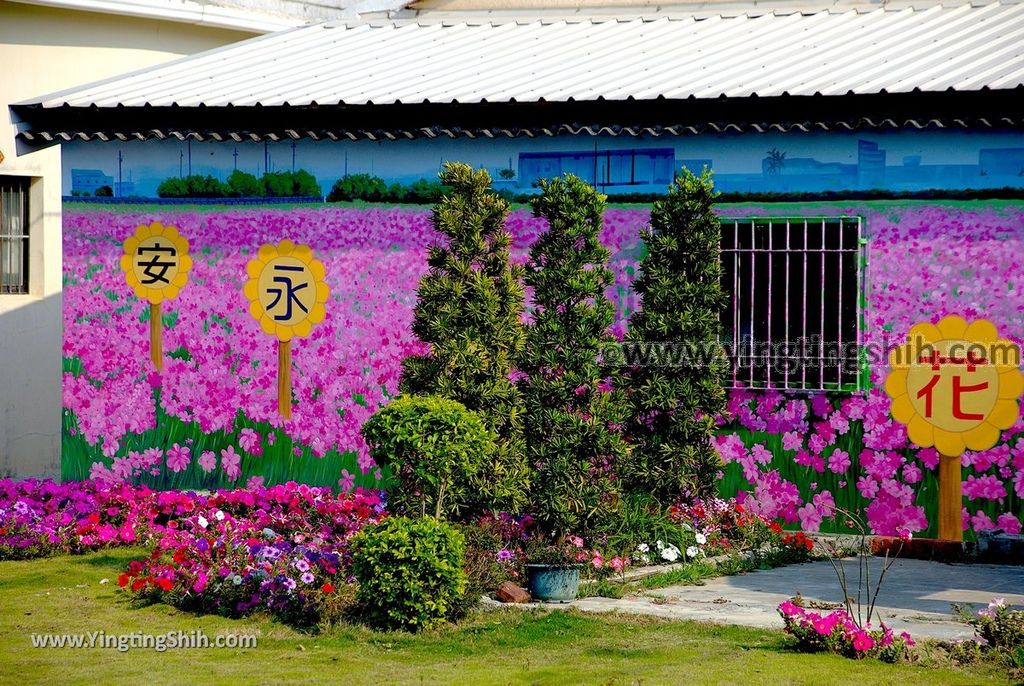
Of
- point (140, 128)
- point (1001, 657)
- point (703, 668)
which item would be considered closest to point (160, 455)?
point (140, 128)

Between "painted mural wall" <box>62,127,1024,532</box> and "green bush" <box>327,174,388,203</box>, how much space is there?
10 centimetres

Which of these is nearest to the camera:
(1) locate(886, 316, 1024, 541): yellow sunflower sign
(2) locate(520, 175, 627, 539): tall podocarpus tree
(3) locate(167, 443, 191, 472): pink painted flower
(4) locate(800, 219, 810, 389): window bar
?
(2) locate(520, 175, 627, 539): tall podocarpus tree

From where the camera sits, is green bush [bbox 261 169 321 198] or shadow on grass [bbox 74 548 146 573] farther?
green bush [bbox 261 169 321 198]

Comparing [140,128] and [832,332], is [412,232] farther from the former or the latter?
[832,332]

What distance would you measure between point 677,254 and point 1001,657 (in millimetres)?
4891

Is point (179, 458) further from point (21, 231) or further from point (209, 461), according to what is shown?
point (21, 231)

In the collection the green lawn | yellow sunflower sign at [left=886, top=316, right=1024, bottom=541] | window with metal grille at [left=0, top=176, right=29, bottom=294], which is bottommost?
the green lawn

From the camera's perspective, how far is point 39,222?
58.5 feet

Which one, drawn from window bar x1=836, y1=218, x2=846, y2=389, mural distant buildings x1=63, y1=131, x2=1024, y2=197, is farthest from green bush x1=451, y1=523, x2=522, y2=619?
mural distant buildings x1=63, y1=131, x2=1024, y2=197

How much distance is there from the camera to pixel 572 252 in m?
10.6

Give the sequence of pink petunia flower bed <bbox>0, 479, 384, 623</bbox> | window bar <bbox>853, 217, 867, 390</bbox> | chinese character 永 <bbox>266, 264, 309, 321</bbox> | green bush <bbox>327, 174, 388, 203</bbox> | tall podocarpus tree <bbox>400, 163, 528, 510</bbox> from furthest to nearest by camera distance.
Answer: chinese character 永 <bbox>266, 264, 309, 321</bbox> → green bush <bbox>327, 174, 388, 203</bbox> → window bar <bbox>853, 217, 867, 390</bbox> → tall podocarpus tree <bbox>400, 163, 528, 510</bbox> → pink petunia flower bed <bbox>0, 479, 384, 623</bbox>

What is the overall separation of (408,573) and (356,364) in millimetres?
5239

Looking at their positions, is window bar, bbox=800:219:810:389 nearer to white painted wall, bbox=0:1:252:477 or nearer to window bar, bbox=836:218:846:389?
window bar, bbox=836:218:846:389

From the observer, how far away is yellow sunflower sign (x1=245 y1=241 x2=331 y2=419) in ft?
45.9
